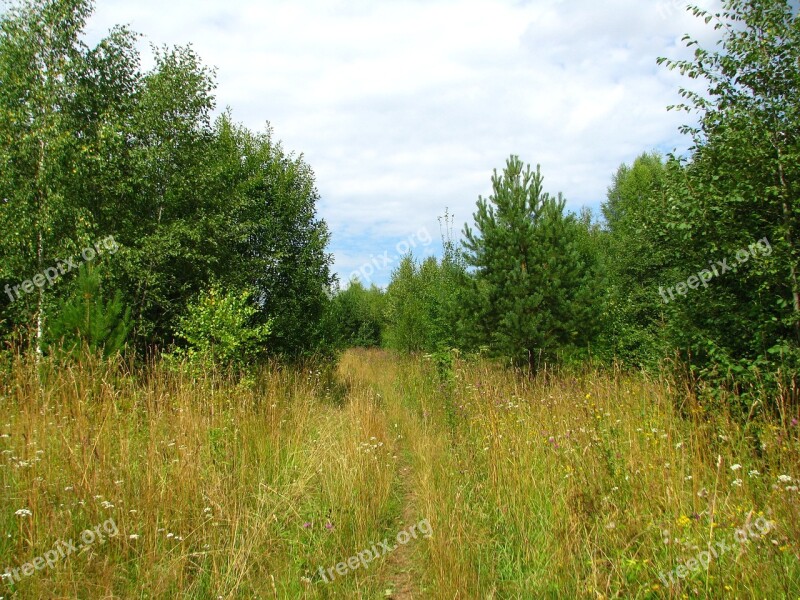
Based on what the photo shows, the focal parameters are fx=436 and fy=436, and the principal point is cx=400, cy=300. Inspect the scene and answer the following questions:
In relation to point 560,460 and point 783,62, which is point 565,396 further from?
point 783,62

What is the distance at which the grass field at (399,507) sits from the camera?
2.57m

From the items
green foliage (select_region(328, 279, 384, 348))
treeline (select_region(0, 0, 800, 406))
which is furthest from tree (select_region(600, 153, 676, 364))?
green foliage (select_region(328, 279, 384, 348))

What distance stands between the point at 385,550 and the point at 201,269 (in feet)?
29.8

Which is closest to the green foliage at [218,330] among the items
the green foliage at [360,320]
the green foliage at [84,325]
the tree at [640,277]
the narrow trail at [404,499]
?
the green foliage at [84,325]

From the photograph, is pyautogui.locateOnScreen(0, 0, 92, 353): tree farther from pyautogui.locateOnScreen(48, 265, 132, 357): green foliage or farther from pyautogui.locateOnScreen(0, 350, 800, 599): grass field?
pyautogui.locateOnScreen(0, 350, 800, 599): grass field

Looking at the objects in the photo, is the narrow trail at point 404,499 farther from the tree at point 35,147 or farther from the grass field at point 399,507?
the tree at point 35,147

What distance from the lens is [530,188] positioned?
883 centimetres

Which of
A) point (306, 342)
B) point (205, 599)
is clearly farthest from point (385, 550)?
point (306, 342)

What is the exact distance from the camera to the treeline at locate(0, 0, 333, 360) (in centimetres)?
812

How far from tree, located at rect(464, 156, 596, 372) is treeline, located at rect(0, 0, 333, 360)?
4694 millimetres

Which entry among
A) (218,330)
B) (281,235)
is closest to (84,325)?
(218,330)

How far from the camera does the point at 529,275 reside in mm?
8336

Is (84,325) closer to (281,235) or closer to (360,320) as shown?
(281,235)

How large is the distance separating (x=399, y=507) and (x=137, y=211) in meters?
9.36
